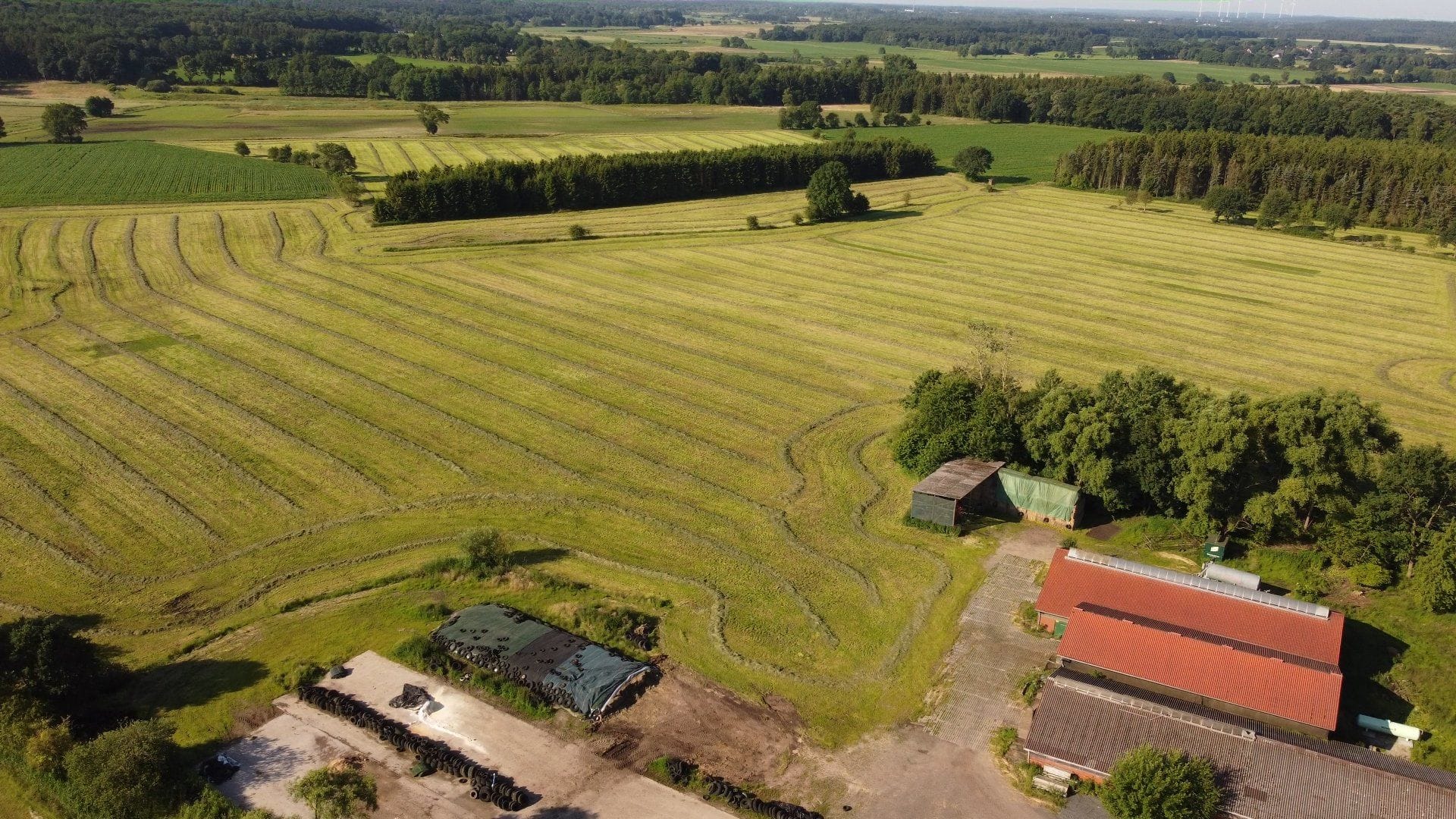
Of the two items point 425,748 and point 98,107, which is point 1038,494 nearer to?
point 425,748

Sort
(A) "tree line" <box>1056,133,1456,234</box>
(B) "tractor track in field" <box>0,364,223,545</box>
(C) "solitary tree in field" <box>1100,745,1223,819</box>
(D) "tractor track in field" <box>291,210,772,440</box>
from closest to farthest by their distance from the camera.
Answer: (C) "solitary tree in field" <box>1100,745,1223,819</box> < (B) "tractor track in field" <box>0,364,223,545</box> < (D) "tractor track in field" <box>291,210,772,440</box> < (A) "tree line" <box>1056,133,1456,234</box>

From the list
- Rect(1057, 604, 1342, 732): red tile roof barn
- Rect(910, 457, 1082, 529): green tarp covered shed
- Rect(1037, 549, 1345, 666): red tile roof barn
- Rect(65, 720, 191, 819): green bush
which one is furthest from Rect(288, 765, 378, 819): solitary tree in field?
Rect(910, 457, 1082, 529): green tarp covered shed

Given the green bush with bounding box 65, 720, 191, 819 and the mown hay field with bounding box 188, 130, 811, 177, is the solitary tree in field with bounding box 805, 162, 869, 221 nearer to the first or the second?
the mown hay field with bounding box 188, 130, 811, 177

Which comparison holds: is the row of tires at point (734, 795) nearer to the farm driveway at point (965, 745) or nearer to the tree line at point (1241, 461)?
the farm driveway at point (965, 745)

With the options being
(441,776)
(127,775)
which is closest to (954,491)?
(441,776)

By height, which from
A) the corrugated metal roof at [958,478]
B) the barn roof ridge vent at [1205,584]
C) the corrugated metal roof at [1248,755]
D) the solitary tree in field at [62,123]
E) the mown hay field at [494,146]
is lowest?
the corrugated metal roof at [1248,755]

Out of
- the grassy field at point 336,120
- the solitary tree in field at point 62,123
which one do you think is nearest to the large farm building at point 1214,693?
the grassy field at point 336,120
